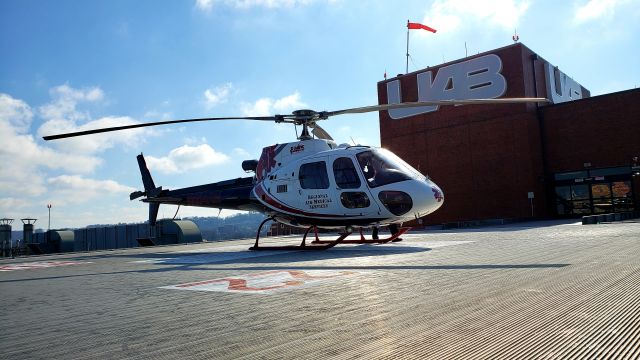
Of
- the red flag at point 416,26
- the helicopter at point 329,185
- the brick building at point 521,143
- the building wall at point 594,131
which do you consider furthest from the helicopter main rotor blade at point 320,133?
the red flag at point 416,26

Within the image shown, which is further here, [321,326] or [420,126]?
[420,126]

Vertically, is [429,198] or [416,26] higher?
[416,26]

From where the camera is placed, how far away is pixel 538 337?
266cm

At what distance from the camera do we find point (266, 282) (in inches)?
235

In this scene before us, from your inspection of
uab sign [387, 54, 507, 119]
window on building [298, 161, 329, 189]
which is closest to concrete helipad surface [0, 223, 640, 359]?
window on building [298, 161, 329, 189]

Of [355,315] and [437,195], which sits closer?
[355,315]

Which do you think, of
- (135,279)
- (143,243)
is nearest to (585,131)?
(143,243)

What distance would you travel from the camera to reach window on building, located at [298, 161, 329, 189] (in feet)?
41.9

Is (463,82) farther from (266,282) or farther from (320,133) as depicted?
(266,282)

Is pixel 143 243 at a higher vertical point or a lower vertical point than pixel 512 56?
lower

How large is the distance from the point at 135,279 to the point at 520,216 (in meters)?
33.2

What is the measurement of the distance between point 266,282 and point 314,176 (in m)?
7.21

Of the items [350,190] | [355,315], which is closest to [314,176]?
[350,190]

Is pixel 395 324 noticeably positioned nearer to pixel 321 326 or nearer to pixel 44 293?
pixel 321 326
